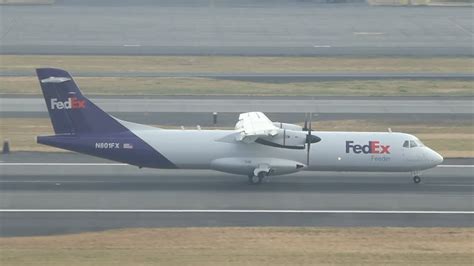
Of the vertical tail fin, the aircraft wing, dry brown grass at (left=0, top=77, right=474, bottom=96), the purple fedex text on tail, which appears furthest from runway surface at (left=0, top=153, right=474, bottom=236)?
dry brown grass at (left=0, top=77, right=474, bottom=96)

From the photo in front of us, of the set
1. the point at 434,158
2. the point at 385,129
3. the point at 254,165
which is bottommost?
the point at 254,165

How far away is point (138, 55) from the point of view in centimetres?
7750

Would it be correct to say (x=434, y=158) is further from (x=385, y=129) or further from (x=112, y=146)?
(x=112, y=146)

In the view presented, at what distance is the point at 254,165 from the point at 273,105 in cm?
1857

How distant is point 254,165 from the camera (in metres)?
42.7

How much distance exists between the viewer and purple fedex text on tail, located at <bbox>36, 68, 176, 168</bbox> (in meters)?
42.2

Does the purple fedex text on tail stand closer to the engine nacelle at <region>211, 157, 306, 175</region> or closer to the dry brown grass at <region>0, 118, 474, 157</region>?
the engine nacelle at <region>211, 157, 306, 175</region>

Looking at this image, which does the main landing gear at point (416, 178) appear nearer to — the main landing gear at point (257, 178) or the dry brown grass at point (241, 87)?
the main landing gear at point (257, 178)

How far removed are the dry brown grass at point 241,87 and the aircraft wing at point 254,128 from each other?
19005 millimetres

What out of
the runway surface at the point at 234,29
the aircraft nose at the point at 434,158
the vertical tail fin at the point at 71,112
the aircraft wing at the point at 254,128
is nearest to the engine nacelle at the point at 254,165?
the aircraft wing at the point at 254,128

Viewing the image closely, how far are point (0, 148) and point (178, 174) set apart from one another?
10153mm

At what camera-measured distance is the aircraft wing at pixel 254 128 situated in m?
42.0

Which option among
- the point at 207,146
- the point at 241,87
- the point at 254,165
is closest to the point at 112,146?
the point at 207,146

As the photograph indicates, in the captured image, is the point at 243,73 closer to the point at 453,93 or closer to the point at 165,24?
the point at 453,93
